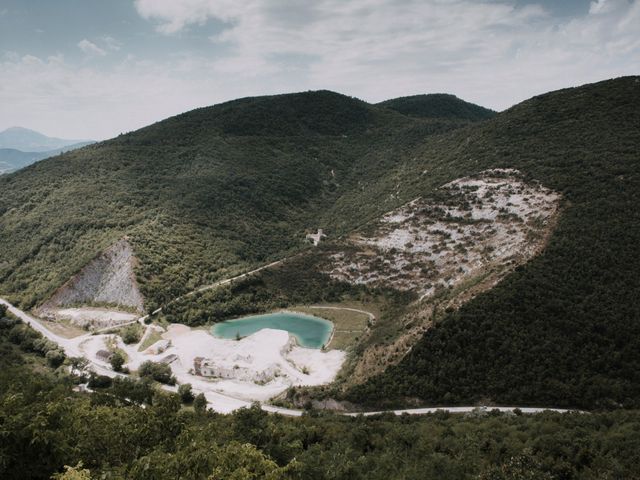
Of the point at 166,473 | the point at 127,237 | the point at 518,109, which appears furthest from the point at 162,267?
the point at 518,109

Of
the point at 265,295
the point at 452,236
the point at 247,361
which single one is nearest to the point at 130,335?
the point at 247,361

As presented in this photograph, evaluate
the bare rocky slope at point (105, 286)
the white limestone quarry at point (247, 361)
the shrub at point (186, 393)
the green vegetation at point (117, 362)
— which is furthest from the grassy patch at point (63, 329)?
the shrub at point (186, 393)

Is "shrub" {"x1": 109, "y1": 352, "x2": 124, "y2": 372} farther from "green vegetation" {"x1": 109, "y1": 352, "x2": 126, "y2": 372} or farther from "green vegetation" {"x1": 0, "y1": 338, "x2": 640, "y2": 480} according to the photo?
"green vegetation" {"x1": 0, "y1": 338, "x2": 640, "y2": 480}

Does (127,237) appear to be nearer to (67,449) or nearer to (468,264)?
(468,264)

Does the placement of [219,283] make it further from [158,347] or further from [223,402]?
[223,402]

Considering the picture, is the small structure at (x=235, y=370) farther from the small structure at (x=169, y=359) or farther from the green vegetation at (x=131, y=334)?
the green vegetation at (x=131, y=334)

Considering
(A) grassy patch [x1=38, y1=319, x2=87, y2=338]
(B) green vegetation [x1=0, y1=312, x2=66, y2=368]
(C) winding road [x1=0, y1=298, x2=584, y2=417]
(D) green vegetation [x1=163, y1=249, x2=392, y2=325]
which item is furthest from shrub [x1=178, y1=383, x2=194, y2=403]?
(A) grassy patch [x1=38, y1=319, x2=87, y2=338]
